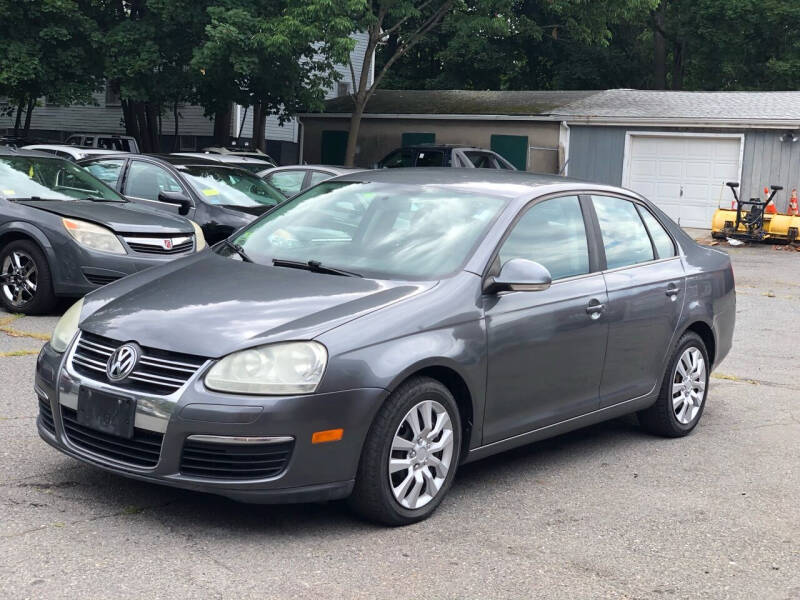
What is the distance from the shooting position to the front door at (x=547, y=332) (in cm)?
506

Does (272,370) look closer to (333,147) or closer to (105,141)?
(105,141)

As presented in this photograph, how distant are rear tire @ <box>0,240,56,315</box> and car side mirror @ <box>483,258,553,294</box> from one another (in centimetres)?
584

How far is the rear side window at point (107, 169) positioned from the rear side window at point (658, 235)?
8.34 meters

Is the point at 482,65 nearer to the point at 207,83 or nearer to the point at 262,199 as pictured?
the point at 207,83

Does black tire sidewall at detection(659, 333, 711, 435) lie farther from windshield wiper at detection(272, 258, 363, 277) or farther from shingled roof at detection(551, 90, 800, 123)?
shingled roof at detection(551, 90, 800, 123)

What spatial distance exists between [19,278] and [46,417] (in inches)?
214

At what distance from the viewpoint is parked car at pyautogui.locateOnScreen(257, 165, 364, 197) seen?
1551 cm

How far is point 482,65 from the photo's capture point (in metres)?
43.1

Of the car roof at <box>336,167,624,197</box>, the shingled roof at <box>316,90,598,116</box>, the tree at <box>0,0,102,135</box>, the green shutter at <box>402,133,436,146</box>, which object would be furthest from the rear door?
the green shutter at <box>402,133,436,146</box>

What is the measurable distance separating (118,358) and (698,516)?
2705 millimetres

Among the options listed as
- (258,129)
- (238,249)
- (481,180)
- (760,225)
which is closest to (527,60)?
(258,129)

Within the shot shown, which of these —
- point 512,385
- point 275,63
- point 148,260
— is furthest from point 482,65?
point 512,385

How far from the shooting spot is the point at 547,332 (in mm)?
5293

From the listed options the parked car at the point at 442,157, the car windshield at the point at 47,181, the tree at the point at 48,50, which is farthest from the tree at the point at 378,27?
the car windshield at the point at 47,181
